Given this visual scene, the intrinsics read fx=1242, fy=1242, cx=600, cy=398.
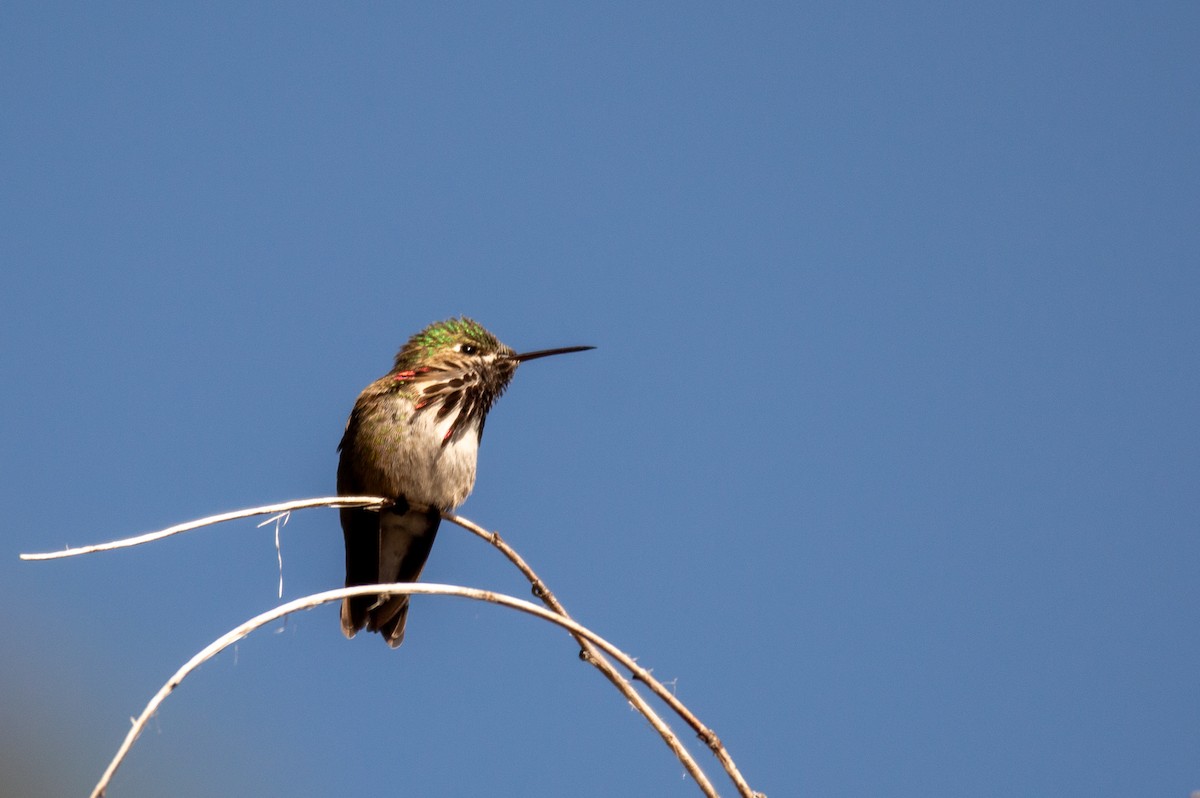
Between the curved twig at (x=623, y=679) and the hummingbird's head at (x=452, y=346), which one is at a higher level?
the hummingbird's head at (x=452, y=346)

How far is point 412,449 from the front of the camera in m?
5.84

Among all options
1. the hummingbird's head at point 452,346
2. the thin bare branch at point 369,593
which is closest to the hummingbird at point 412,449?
the hummingbird's head at point 452,346

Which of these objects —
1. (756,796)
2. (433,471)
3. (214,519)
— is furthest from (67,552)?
(433,471)

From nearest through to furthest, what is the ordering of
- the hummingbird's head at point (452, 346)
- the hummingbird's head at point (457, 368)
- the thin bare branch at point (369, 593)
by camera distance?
the thin bare branch at point (369, 593) → the hummingbird's head at point (457, 368) → the hummingbird's head at point (452, 346)

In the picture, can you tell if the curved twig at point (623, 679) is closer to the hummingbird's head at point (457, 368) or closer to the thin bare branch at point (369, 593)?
the thin bare branch at point (369, 593)

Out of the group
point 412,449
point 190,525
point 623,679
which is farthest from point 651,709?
point 412,449

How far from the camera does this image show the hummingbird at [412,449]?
5.86m

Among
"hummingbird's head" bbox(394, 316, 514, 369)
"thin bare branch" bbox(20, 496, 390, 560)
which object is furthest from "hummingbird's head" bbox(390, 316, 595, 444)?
"thin bare branch" bbox(20, 496, 390, 560)

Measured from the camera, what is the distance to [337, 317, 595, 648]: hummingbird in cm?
586

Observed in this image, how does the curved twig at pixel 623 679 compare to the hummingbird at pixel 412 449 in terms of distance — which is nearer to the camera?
the curved twig at pixel 623 679

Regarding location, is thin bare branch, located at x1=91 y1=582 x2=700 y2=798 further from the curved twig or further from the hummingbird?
the hummingbird

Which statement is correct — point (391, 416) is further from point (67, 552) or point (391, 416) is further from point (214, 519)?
point (67, 552)

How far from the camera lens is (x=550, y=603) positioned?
290 cm

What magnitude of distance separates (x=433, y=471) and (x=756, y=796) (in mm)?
3647
